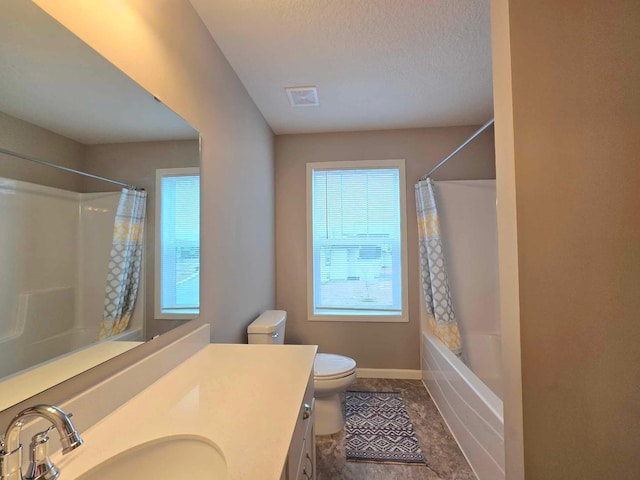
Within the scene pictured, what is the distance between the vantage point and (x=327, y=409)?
1.86 meters

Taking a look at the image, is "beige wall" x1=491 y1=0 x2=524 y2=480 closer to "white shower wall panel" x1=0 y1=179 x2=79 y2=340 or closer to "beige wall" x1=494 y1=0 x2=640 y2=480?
"beige wall" x1=494 y1=0 x2=640 y2=480

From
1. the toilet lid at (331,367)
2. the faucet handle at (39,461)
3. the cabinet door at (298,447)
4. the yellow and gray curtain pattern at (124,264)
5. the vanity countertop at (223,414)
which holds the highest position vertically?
the yellow and gray curtain pattern at (124,264)

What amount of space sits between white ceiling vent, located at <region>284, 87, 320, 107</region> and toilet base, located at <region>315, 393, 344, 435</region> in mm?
2097

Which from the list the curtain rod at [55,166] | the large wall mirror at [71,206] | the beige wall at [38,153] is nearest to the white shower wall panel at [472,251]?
the large wall mirror at [71,206]

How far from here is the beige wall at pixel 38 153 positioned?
1.97ft

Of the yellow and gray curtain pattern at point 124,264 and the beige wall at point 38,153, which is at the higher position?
the beige wall at point 38,153

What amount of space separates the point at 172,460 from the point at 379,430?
161 cm

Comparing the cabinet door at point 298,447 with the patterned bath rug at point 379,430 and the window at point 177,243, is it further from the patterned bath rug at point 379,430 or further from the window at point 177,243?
the patterned bath rug at point 379,430

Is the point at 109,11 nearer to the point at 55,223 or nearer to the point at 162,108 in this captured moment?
the point at 162,108

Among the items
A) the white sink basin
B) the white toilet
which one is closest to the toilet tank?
the white toilet

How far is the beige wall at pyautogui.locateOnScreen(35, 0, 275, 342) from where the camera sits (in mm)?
893

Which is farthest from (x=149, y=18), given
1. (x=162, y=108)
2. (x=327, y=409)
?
(x=327, y=409)

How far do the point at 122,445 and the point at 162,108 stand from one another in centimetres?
108

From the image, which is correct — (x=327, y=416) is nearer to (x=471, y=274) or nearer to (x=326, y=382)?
(x=326, y=382)
